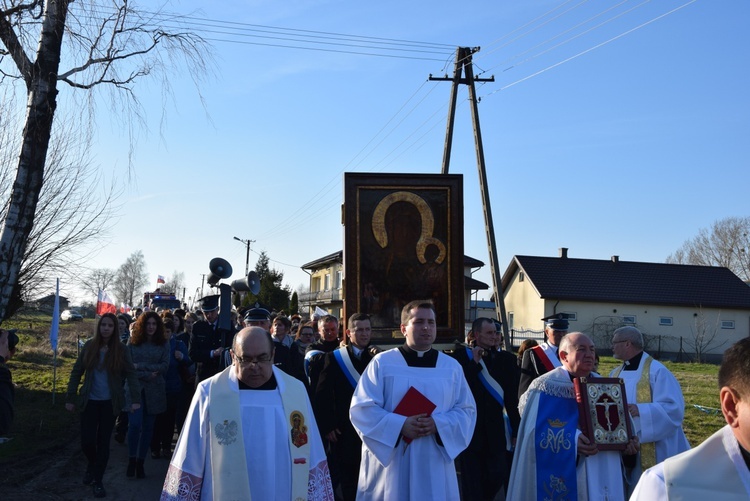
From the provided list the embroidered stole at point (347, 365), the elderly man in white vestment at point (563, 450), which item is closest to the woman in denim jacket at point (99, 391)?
the embroidered stole at point (347, 365)

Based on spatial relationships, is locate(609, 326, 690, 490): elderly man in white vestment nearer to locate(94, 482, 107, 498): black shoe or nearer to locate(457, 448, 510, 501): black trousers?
locate(457, 448, 510, 501): black trousers

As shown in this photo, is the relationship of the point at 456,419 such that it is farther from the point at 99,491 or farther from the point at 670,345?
the point at 670,345

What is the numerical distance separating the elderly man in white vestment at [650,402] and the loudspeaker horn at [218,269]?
4560 mm

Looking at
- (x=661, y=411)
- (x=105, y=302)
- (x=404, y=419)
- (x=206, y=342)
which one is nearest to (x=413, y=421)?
(x=404, y=419)

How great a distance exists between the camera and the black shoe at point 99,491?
768cm

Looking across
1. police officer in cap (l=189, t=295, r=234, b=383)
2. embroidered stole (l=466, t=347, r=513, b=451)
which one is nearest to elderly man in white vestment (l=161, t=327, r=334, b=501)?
embroidered stole (l=466, t=347, r=513, b=451)

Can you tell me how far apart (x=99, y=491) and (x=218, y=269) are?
108 inches

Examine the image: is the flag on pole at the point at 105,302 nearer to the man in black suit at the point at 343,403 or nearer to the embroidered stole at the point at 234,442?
the man in black suit at the point at 343,403

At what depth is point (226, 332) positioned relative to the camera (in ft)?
28.6

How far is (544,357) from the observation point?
801cm

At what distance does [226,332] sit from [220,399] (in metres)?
4.49

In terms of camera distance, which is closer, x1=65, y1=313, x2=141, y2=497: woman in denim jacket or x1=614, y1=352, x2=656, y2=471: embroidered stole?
x1=614, y1=352, x2=656, y2=471: embroidered stole

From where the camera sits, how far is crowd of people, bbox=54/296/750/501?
13.9 ft

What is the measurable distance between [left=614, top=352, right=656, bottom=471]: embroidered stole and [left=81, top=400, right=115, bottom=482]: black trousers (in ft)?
17.8
